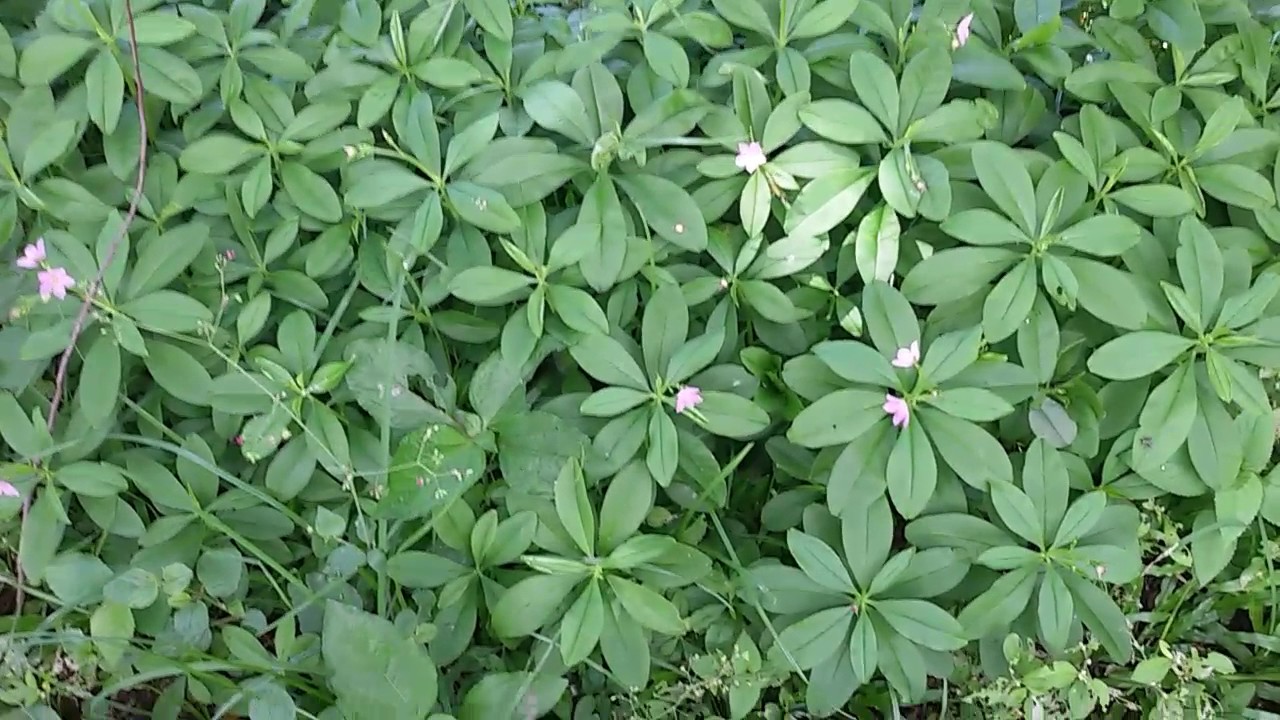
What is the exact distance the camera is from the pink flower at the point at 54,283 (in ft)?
3.42

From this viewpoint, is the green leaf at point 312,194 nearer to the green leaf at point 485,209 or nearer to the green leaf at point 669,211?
the green leaf at point 485,209

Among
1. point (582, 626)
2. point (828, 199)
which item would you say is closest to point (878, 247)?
point (828, 199)

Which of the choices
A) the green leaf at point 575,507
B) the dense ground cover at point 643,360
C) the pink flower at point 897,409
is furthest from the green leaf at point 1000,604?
the green leaf at point 575,507

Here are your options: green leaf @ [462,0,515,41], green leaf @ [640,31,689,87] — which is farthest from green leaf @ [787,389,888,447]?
green leaf @ [462,0,515,41]

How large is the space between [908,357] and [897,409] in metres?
0.06

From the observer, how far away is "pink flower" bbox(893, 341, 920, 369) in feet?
3.38

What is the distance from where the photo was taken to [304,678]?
1082 mm

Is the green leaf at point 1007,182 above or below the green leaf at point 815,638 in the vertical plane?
above

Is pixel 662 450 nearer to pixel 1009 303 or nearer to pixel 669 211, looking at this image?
pixel 669 211

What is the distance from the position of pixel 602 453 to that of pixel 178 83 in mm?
700

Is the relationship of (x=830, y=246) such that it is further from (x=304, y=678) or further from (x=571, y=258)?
(x=304, y=678)

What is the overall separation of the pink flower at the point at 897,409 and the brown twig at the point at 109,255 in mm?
925

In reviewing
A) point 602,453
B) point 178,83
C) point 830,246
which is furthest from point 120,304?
point 830,246

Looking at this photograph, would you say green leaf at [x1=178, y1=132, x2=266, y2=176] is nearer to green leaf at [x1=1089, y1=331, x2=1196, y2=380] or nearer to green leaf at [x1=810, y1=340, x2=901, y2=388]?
green leaf at [x1=810, y1=340, x2=901, y2=388]
